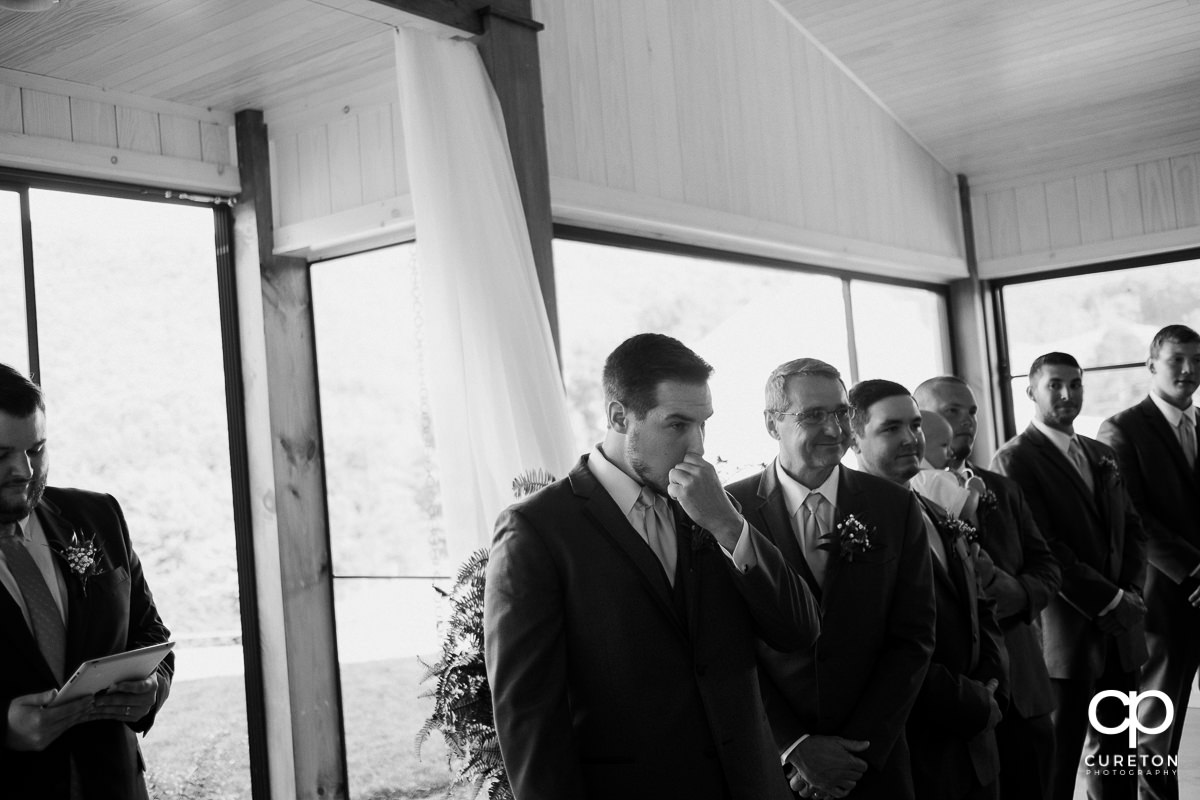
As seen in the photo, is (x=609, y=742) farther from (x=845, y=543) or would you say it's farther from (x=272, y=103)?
(x=272, y=103)

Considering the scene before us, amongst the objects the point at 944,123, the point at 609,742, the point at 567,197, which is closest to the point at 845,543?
the point at 609,742

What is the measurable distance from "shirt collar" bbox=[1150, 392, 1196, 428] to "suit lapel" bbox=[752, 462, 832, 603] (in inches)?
114

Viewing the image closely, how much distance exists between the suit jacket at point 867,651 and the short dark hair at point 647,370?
0.78 m

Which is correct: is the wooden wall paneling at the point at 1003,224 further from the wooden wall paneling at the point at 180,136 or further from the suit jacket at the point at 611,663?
the suit jacket at the point at 611,663

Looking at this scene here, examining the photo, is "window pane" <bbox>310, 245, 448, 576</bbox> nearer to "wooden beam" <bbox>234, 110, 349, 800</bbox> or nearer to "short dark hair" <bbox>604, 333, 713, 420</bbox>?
"wooden beam" <bbox>234, 110, 349, 800</bbox>

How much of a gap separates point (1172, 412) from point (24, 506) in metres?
4.59

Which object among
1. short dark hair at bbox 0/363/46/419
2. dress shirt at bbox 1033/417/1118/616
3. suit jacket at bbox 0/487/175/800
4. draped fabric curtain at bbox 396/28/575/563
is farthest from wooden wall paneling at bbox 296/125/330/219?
dress shirt at bbox 1033/417/1118/616

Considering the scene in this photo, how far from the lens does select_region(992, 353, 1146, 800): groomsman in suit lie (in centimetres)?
422

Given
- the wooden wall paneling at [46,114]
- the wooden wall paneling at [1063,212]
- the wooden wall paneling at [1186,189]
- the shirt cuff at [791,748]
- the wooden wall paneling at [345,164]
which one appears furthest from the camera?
the wooden wall paneling at [1063,212]

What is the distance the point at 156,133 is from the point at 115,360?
836 mm

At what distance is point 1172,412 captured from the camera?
5105mm

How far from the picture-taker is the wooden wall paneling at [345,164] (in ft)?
14.3

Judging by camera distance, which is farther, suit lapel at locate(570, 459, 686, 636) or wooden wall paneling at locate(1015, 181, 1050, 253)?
wooden wall paneling at locate(1015, 181, 1050, 253)

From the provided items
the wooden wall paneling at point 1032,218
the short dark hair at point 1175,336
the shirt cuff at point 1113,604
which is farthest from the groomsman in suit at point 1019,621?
the wooden wall paneling at point 1032,218
